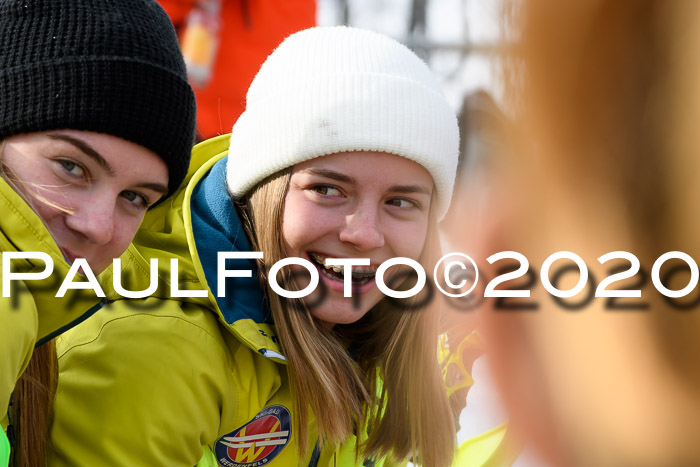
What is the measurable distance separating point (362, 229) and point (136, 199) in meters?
0.50

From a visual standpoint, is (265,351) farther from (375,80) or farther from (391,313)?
(375,80)

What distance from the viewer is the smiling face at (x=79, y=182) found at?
150 centimetres

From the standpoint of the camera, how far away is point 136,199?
5.48ft

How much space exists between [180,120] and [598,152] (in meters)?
1.43

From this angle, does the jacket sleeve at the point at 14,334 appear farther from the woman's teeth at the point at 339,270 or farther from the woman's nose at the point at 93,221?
the woman's teeth at the point at 339,270

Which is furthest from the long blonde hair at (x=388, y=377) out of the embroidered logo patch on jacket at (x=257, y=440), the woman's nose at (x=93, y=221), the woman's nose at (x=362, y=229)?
the woman's nose at (x=93, y=221)

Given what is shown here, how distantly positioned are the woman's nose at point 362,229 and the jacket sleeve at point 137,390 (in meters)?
0.38

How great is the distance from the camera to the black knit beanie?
59.1 inches

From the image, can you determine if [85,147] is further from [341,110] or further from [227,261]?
[341,110]

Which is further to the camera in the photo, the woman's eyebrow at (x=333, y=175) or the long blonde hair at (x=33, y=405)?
the woman's eyebrow at (x=333, y=175)

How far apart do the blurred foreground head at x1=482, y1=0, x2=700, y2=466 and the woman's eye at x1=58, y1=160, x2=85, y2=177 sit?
4.16 ft

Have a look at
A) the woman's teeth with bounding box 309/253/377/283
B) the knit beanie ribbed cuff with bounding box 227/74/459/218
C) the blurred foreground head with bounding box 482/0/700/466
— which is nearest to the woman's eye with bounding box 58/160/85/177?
the knit beanie ribbed cuff with bounding box 227/74/459/218

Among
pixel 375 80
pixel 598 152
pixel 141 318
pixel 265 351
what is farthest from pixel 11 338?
pixel 598 152

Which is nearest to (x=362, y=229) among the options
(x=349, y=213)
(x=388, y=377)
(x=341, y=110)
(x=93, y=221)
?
(x=349, y=213)
